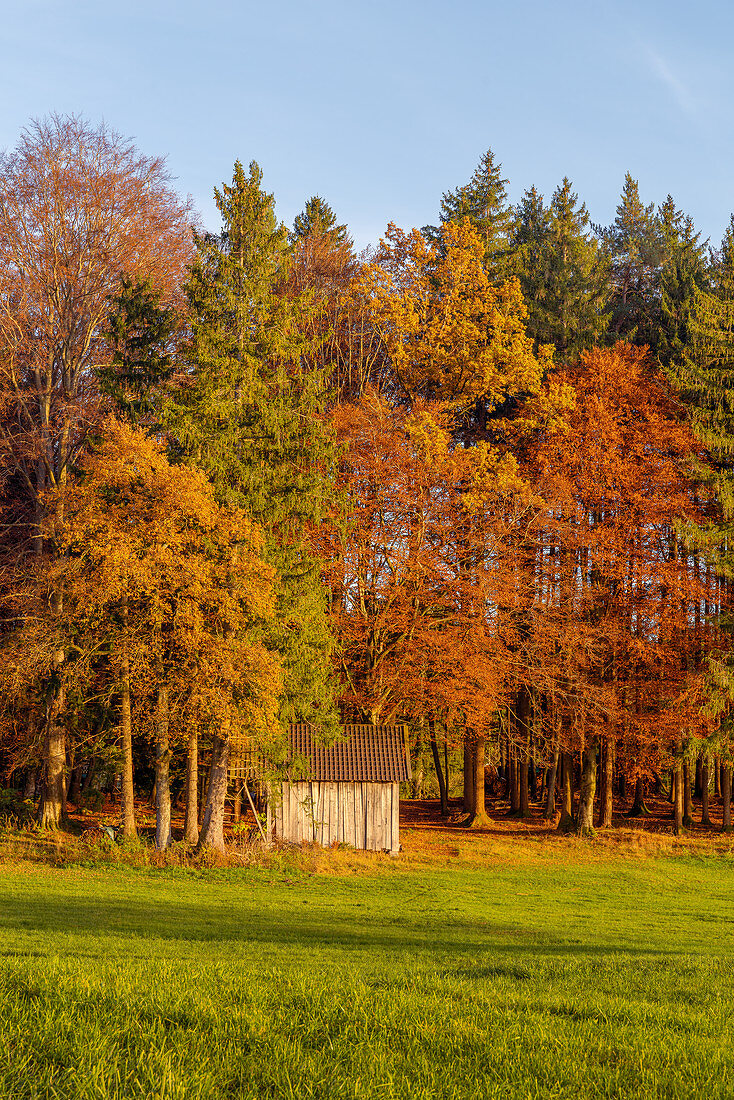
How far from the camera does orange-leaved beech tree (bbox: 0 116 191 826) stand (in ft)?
99.0

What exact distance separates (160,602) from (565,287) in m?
27.7

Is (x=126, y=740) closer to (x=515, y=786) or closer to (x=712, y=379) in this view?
(x=515, y=786)

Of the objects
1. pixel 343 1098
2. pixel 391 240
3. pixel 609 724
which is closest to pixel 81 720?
pixel 609 724

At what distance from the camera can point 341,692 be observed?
29.8m

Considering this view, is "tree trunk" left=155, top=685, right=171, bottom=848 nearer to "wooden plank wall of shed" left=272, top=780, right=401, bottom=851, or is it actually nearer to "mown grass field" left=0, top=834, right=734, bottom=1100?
"wooden plank wall of shed" left=272, top=780, right=401, bottom=851

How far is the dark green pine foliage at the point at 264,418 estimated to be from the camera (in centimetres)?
2686

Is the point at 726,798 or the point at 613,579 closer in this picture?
the point at 613,579

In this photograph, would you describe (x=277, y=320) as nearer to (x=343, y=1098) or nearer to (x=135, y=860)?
(x=135, y=860)

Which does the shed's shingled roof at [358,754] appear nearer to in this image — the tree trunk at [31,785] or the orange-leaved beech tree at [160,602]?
the orange-leaved beech tree at [160,602]

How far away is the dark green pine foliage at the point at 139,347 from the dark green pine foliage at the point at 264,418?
119 centimetres

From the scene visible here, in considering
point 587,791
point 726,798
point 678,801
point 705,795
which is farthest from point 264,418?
point 705,795

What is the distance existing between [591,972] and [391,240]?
109ft

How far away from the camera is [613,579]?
117ft

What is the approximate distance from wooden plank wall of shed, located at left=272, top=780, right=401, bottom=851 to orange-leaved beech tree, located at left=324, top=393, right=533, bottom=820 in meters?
3.04
